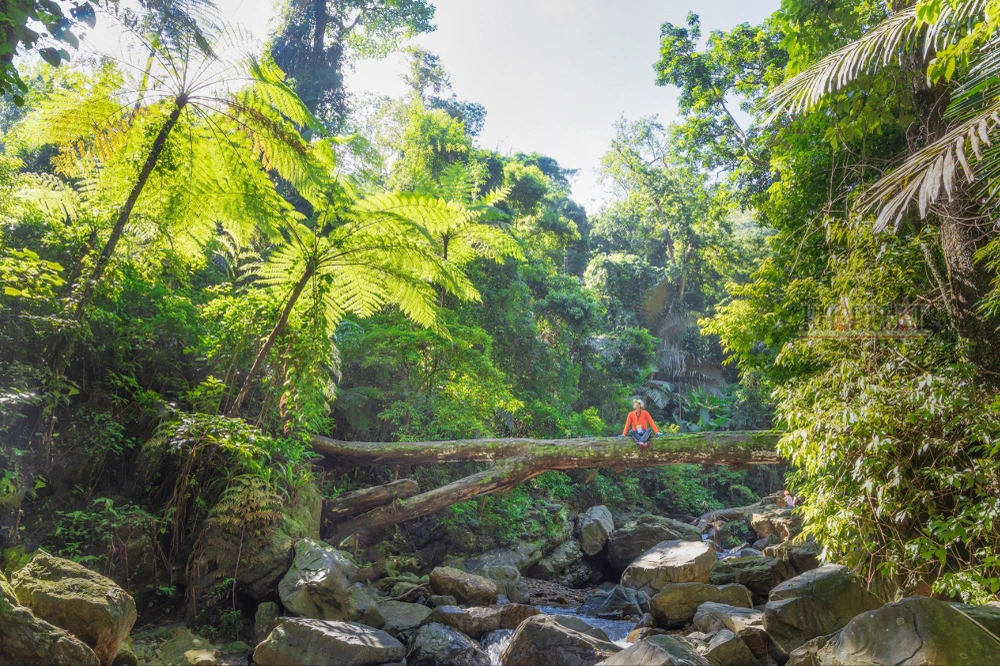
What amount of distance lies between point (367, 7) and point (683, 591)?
16.4 meters

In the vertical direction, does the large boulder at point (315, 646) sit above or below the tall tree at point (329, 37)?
below

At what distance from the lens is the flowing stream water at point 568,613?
15.4 feet

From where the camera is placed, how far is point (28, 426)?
4.15 m

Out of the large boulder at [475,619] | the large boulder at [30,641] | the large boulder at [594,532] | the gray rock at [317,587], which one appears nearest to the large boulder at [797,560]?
the large boulder at [475,619]

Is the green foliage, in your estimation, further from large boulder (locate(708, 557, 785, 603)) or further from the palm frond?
large boulder (locate(708, 557, 785, 603))

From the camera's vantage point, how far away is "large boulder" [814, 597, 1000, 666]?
8.28 feet

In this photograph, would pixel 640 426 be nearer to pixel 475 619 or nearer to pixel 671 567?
pixel 671 567

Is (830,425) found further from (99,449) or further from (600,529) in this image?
(600,529)

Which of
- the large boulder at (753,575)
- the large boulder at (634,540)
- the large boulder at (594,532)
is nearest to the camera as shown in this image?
the large boulder at (753,575)

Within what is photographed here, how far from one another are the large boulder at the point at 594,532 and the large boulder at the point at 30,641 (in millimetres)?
7724

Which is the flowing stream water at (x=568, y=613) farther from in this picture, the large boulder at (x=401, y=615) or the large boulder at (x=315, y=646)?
the large boulder at (x=315, y=646)

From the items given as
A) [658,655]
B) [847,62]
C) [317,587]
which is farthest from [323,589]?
[847,62]

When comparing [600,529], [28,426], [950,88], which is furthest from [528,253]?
[28,426]

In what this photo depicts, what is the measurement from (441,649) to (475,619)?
2.34 ft
